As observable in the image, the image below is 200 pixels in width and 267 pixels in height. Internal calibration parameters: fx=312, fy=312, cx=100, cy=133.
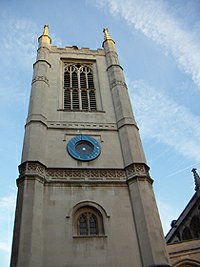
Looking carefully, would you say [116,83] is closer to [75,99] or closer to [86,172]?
[75,99]

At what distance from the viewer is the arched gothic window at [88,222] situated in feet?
44.1

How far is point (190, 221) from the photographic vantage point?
2489 cm

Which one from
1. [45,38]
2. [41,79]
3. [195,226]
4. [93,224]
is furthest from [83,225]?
[45,38]

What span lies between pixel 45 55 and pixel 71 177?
1225 centimetres

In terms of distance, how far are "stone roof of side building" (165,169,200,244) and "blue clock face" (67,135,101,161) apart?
10.9 m

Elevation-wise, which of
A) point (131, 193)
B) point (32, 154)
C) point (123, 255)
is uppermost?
point (32, 154)

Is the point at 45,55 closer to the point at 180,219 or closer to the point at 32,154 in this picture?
the point at 32,154

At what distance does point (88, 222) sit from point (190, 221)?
1392 centimetres

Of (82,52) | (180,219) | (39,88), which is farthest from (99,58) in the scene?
(180,219)

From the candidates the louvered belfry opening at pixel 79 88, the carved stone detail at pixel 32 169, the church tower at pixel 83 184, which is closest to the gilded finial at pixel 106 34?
the louvered belfry opening at pixel 79 88

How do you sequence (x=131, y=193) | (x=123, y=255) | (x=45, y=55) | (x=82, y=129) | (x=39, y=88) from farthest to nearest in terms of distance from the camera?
(x=45, y=55)
(x=39, y=88)
(x=82, y=129)
(x=131, y=193)
(x=123, y=255)

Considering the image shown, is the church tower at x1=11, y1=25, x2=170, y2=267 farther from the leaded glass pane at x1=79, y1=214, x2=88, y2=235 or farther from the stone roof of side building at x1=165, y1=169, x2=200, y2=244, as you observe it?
the stone roof of side building at x1=165, y1=169, x2=200, y2=244

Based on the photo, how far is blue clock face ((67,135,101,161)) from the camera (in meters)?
16.5

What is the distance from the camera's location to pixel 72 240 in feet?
42.0
